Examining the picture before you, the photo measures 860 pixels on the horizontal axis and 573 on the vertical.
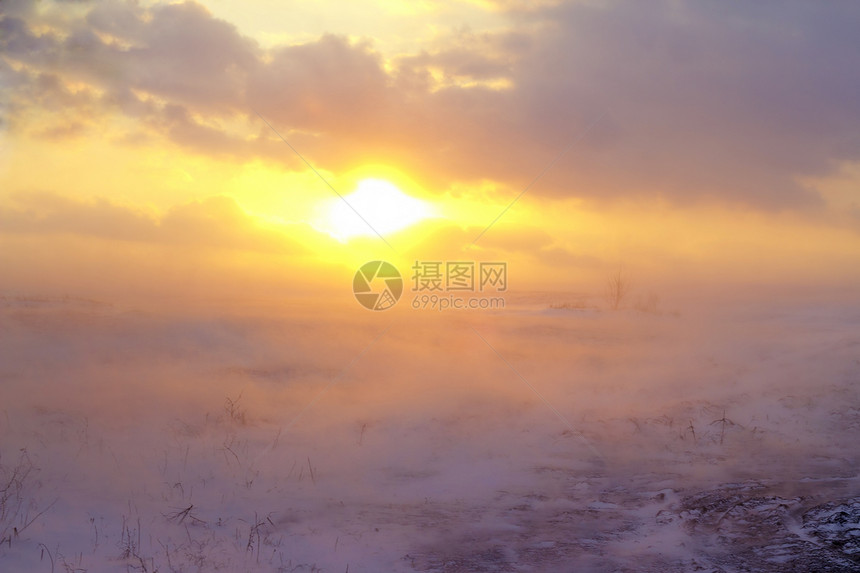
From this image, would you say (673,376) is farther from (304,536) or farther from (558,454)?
(304,536)

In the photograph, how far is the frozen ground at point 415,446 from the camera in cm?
700

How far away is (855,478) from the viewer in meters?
9.34

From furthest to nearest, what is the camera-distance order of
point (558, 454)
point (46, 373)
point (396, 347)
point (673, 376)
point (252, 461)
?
point (396, 347)
point (673, 376)
point (46, 373)
point (558, 454)
point (252, 461)

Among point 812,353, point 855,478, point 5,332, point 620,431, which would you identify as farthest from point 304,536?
point 812,353

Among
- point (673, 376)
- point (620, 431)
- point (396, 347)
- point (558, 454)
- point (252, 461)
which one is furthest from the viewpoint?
point (396, 347)

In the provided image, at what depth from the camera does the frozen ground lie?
7.00 m

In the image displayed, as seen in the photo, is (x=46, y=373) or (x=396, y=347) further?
Result: (x=396, y=347)

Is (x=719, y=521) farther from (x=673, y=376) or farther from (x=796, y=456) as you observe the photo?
(x=673, y=376)

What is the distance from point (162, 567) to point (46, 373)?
8687 millimetres

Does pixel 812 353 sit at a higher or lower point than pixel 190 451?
higher

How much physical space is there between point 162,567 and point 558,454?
22.1 ft

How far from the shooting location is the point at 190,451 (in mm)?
10227

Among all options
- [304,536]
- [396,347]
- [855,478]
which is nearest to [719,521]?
[855,478]

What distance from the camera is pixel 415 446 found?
445 inches
